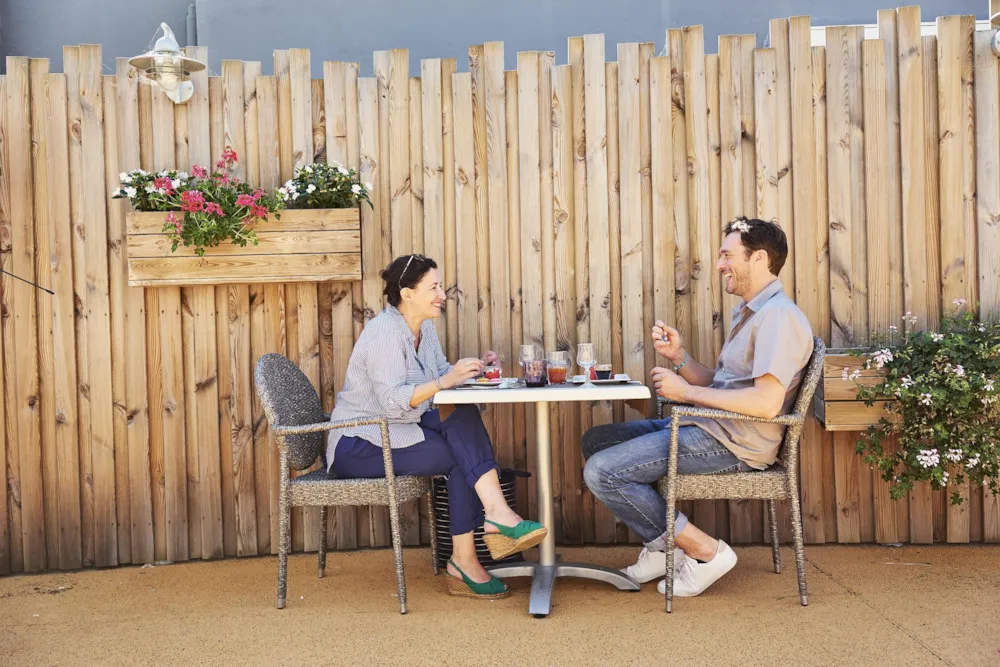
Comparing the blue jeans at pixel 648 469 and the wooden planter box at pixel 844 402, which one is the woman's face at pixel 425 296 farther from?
the wooden planter box at pixel 844 402

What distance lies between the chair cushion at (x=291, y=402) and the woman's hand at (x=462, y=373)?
0.70 meters

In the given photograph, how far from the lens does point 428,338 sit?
3951 mm

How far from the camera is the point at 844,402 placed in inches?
153

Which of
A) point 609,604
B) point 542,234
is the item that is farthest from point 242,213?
point 609,604

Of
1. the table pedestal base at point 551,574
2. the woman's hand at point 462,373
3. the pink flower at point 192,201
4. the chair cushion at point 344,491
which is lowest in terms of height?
the table pedestal base at point 551,574

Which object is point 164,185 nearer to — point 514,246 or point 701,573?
point 514,246

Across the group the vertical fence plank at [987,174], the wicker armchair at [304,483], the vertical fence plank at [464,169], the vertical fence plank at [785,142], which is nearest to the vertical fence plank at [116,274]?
the wicker armchair at [304,483]

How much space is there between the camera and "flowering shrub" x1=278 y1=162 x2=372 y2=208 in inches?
159

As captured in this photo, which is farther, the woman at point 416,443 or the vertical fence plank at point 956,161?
the vertical fence plank at point 956,161

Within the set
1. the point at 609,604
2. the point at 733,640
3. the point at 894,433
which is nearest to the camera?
the point at 733,640

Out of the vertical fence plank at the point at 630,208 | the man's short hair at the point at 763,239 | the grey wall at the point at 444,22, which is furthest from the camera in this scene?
the grey wall at the point at 444,22

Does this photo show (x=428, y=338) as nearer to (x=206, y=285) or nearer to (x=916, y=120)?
(x=206, y=285)

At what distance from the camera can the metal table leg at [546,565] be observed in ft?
11.7

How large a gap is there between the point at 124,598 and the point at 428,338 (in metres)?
1.71
